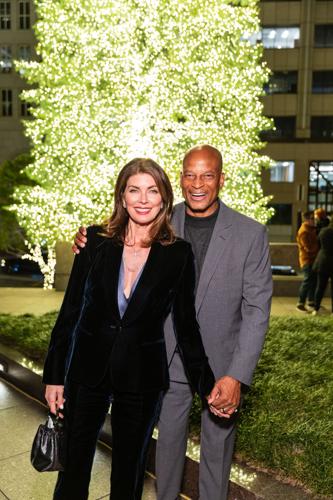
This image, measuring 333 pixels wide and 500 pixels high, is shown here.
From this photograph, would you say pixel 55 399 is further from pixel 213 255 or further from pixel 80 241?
pixel 213 255

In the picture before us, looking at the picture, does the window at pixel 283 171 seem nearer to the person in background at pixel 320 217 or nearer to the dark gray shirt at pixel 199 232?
the person in background at pixel 320 217

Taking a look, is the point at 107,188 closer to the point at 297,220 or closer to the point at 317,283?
the point at 317,283

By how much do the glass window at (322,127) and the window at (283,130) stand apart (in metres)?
1.68

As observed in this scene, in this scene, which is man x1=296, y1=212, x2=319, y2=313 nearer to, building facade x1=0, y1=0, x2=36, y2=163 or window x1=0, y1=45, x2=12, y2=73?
building facade x1=0, y1=0, x2=36, y2=163

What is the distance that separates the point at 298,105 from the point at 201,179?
39.9 metres

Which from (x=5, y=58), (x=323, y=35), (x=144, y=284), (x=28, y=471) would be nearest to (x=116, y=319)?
(x=144, y=284)

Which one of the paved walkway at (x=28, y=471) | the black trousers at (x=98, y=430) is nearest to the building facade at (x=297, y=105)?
the paved walkway at (x=28, y=471)

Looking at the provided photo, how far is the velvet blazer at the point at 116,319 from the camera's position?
2.22 m

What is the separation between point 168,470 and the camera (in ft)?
8.99

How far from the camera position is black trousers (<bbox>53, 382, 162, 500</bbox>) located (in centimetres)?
226

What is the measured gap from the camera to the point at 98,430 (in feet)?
7.57

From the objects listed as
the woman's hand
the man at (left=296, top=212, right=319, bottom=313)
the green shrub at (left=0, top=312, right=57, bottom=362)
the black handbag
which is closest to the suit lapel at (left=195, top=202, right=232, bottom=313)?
the woman's hand

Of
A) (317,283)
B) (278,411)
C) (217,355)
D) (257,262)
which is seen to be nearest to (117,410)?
(217,355)

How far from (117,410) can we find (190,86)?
9.42m
